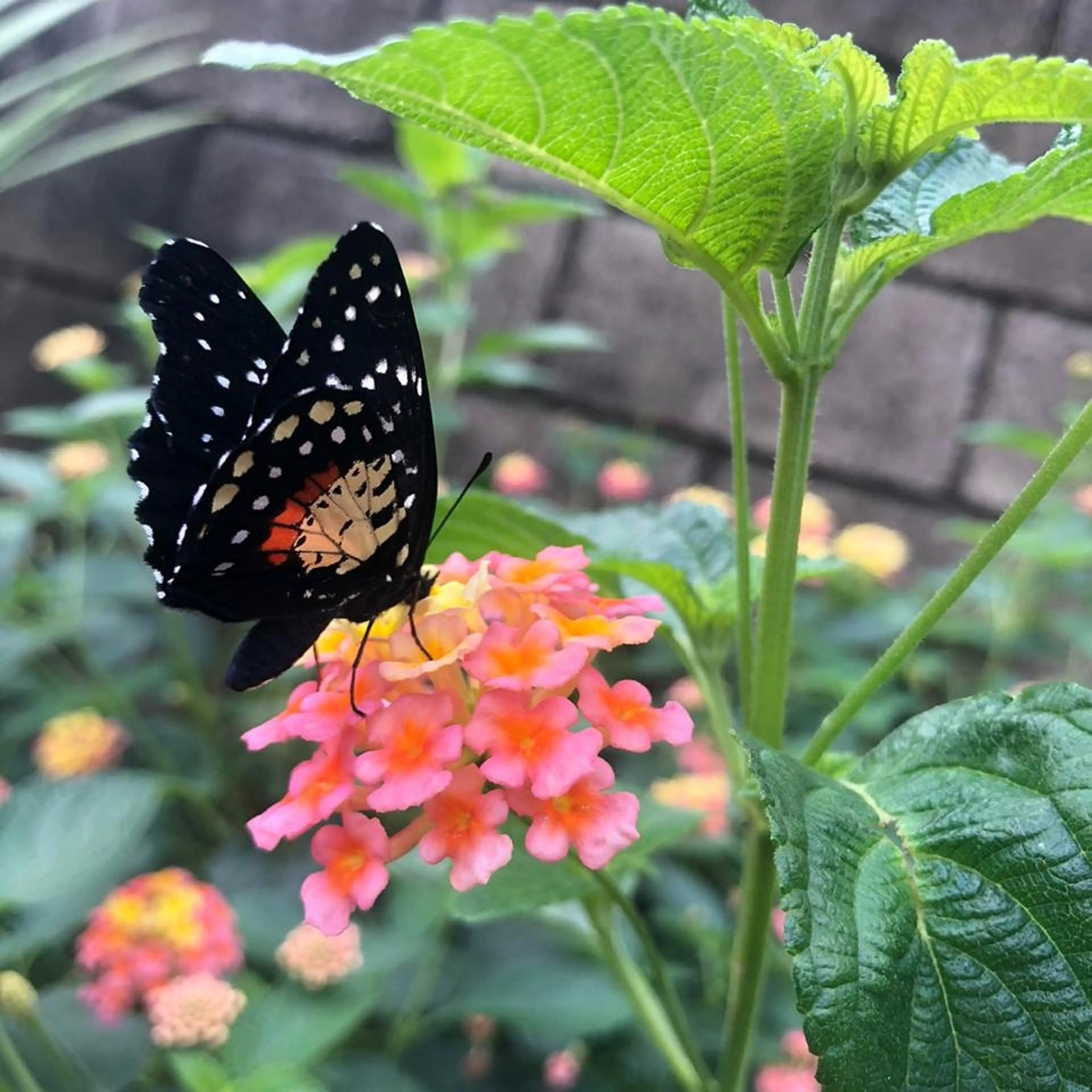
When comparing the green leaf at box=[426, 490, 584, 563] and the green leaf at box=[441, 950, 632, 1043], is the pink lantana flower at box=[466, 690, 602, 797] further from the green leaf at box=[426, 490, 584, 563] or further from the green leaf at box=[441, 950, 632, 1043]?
the green leaf at box=[441, 950, 632, 1043]

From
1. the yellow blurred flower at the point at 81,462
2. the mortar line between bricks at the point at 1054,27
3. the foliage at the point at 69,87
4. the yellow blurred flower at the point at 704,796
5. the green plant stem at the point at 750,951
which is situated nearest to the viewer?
the green plant stem at the point at 750,951

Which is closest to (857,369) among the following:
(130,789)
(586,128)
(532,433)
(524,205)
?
(532,433)

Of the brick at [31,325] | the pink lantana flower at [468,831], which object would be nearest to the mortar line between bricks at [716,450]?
the brick at [31,325]

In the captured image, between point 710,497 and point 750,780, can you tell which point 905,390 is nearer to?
point 710,497

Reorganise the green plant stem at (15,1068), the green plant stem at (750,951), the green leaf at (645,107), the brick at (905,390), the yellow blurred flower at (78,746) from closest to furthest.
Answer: the green leaf at (645,107)
the green plant stem at (750,951)
the green plant stem at (15,1068)
the yellow blurred flower at (78,746)
the brick at (905,390)

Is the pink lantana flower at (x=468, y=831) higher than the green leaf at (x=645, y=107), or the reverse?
the green leaf at (x=645, y=107)

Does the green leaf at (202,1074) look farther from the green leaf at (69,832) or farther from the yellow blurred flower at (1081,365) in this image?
the yellow blurred flower at (1081,365)

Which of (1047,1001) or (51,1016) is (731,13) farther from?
(51,1016)

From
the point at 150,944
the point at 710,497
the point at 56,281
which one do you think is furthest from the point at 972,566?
the point at 56,281
